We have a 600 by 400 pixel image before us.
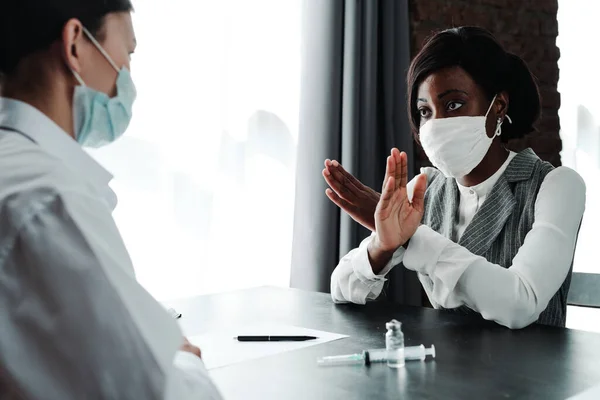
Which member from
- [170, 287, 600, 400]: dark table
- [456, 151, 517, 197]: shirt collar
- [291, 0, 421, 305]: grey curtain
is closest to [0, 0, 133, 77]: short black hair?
[170, 287, 600, 400]: dark table

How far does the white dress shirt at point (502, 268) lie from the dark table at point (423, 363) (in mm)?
45

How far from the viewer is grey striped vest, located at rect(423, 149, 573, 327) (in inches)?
62.8

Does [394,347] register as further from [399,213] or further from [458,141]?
[458,141]

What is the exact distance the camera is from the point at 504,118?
176 centimetres

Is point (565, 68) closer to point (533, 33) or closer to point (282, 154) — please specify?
point (533, 33)

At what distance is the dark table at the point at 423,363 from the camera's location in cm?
89

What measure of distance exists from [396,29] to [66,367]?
2.41m

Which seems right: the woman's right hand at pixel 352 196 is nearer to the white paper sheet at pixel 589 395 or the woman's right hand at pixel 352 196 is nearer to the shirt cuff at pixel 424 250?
the shirt cuff at pixel 424 250

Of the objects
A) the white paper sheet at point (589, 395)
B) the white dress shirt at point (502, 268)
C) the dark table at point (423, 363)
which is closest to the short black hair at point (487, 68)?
the white dress shirt at point (502, 268)

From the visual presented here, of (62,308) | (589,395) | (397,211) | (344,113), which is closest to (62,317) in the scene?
(62,308)

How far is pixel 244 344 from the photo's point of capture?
1.18 meters

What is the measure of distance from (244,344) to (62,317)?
2.23 ft

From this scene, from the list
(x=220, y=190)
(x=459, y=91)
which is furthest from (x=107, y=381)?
(x=220, y=190)

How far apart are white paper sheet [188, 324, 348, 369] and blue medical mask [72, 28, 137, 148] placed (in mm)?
403
